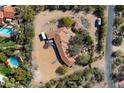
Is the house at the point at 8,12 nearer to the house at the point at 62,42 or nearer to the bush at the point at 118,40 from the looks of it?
the house at the point at 62,42

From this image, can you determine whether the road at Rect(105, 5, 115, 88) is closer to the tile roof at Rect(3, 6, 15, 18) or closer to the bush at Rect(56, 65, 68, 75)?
the bush at Rect(56, 65, 68, 75)

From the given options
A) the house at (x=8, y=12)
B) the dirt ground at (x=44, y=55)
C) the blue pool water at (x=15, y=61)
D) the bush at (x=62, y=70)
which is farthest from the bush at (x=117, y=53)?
the house at (x=8, y=12)

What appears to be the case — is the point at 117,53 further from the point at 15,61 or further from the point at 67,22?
the point at 15,61

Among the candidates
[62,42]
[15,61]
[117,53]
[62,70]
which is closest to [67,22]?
[62,42]

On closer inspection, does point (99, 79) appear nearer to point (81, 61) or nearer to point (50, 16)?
point (81, 61)
